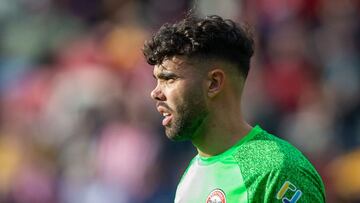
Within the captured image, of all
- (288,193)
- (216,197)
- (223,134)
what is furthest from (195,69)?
(288,193)

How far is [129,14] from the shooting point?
9.81 m

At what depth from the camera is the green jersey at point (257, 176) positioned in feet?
12.9

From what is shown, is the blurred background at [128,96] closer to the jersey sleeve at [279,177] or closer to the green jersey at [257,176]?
the green jersey at [257,176]

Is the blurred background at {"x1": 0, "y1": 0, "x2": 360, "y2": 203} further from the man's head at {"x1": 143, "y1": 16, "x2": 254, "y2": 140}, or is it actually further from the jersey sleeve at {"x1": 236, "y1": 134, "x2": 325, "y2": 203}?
the jersey sleeve at {"x1": 236, "y1": 134, "x2": 325, "y2": 203}

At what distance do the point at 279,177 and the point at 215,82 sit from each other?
0.65 m

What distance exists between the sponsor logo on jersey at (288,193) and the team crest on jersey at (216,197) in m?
0.36

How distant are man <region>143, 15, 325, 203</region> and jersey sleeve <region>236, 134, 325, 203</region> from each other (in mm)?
46

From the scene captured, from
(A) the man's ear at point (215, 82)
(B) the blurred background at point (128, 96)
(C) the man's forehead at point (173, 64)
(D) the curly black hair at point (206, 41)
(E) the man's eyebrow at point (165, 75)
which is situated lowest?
(B) the blurred background at point (128, 96)

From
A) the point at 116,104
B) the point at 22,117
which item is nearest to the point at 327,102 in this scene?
the point at 116,104

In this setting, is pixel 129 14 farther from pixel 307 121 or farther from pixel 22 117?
pixel 307 121

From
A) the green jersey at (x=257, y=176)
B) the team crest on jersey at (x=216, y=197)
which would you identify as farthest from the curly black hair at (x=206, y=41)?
the team crest on jersey at (x=216, y=197)

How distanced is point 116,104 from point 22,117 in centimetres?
142

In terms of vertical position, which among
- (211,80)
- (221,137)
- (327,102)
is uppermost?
(211,80)

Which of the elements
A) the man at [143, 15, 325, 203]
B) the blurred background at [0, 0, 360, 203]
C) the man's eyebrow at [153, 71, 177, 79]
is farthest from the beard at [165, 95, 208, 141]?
the blurred background at [0, 0, 360, 203]
